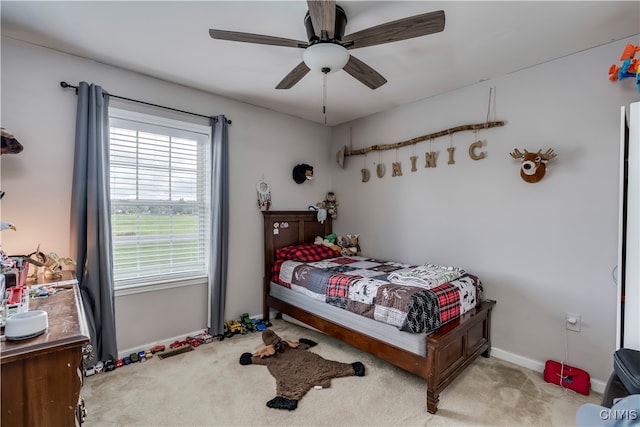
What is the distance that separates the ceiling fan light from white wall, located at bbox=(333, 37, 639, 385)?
1.77 metres

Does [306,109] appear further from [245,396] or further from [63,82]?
[245,396]

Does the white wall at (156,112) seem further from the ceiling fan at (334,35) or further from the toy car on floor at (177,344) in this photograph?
the ceiling fan at (334,35)

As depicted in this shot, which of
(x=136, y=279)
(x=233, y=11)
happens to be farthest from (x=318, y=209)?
(x=233, y=11)

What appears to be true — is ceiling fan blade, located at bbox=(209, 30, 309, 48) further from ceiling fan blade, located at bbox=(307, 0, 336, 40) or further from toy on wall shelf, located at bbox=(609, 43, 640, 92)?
toy on wall shelf, located at bbox=(609, 43, 640, 92)

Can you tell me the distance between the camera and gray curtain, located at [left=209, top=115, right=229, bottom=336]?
3.08 metres

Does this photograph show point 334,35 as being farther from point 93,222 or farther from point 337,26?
Result: point 93,222

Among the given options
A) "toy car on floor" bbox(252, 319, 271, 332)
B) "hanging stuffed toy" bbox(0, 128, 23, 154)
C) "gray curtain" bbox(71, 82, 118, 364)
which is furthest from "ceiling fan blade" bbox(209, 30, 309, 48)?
"toy car on floor" bbox(252, 319, 271, 332)

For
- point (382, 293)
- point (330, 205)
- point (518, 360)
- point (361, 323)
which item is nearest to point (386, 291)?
point (382, 293)

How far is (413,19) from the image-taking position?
1.53m

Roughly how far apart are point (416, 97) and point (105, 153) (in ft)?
9.92

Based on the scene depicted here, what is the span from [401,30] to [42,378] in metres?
2.21

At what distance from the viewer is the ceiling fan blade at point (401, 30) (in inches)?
59.7

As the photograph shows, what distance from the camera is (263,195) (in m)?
3.57

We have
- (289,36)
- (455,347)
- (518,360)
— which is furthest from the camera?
(518,360)
